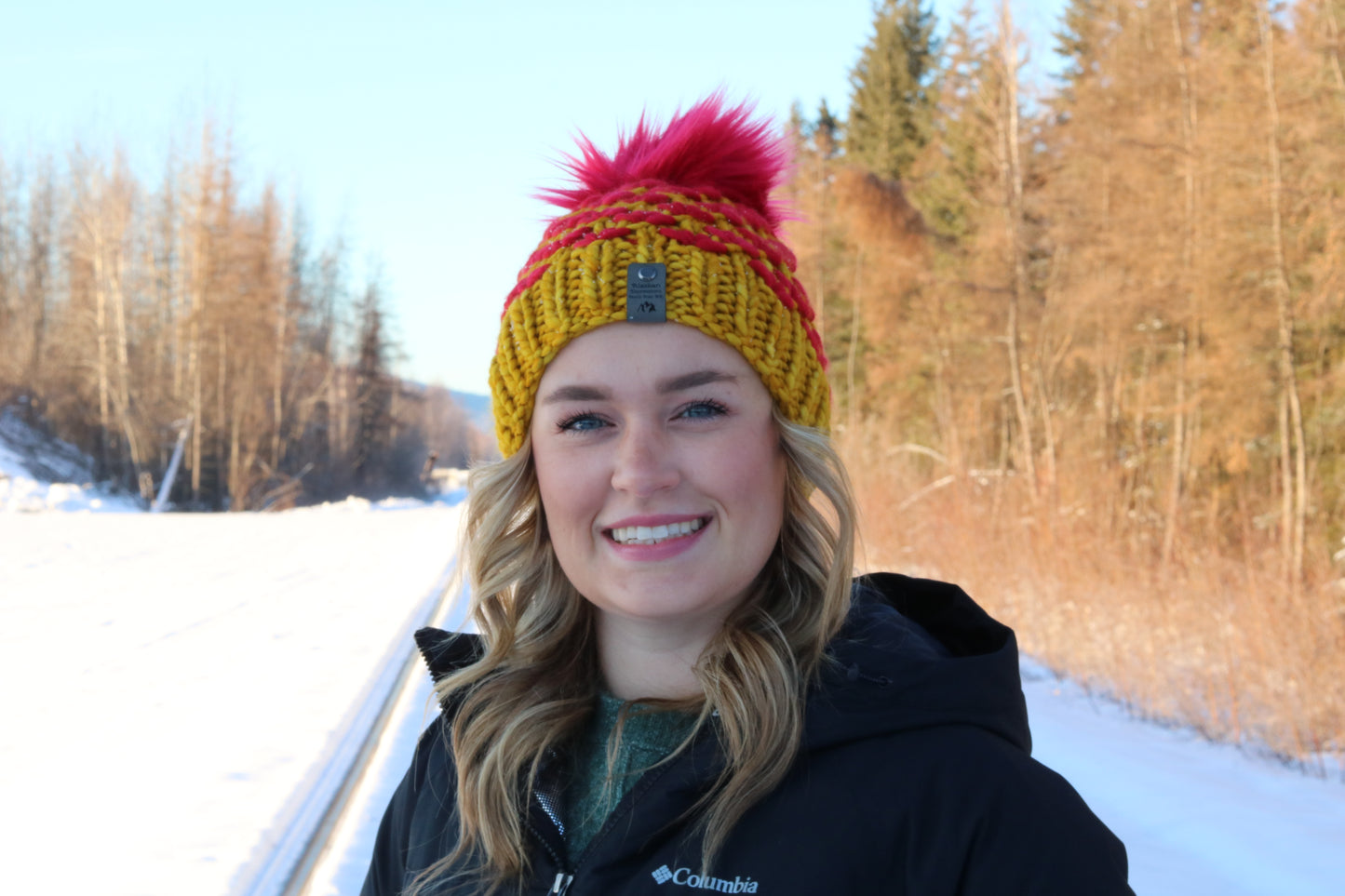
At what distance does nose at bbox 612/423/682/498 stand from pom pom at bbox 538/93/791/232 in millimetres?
496

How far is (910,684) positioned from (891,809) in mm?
166

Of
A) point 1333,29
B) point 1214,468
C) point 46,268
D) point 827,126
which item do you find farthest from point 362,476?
point 1333,29

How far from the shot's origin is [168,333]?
3700 cm

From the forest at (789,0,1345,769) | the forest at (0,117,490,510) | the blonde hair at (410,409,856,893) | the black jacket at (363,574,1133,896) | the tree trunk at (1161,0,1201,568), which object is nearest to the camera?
the black jacket at (363,574,1133,896)

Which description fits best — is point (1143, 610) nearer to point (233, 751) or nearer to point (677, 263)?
point (233, 751)

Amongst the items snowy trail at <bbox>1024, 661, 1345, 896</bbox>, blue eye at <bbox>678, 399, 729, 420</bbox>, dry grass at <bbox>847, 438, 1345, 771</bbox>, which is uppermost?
blue eye at <bbox>678, 399, 729, 420</bbox>

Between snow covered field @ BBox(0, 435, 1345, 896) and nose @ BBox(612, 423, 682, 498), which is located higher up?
nose @ BBox(612, 423, 682, 498)

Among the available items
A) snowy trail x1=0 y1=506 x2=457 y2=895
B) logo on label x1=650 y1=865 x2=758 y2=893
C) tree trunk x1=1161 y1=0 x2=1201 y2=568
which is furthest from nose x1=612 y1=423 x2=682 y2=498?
tree trunk x1=1161 y1=0 x2=1201 y2=568

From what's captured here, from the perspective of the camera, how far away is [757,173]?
6.28 feet

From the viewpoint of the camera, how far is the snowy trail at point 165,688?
3400 millimetres

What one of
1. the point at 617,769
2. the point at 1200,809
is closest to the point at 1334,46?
the point at 1200,809

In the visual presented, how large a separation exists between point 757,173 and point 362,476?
2010 inches

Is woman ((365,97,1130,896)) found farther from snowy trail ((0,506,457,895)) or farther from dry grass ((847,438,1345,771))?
dry grass ((847,438,1345,771))

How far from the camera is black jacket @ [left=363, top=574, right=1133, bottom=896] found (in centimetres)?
→ 122
